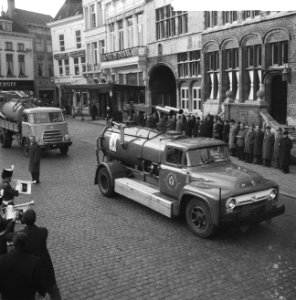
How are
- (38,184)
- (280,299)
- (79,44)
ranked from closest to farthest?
(280,299), (38,184), (79,44)

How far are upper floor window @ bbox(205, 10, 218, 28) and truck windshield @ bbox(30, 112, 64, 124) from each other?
10.3m

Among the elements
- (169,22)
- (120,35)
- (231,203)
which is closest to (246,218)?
(231,203)

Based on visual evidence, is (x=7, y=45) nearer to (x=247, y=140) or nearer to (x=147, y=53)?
(x=147, y=53)

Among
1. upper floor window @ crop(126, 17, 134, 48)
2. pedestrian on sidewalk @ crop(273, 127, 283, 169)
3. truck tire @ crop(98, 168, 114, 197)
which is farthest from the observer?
upper floor window @ crop(126, 17, 134, 48)

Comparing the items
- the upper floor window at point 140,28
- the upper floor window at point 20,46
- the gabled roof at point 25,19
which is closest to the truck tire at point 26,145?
the upper floor window at point 140,28

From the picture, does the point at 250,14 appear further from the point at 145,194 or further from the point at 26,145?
the point at 145,194

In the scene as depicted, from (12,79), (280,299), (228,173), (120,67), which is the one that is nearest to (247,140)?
(228,173)

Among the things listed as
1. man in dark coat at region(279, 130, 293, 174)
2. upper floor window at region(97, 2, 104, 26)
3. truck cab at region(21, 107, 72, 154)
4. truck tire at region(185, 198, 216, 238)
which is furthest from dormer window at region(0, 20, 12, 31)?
truck tire at region(185, 198, 216, 238)

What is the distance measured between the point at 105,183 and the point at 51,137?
8.35 m

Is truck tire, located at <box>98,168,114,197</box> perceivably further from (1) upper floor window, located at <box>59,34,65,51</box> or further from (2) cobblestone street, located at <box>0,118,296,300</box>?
(1) upper floor window, located at <box>59,34,65,51</box>

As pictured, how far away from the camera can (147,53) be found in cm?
3066

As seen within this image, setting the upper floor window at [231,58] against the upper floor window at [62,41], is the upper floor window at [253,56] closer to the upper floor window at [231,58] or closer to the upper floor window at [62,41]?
the upper floor window at [231,58]

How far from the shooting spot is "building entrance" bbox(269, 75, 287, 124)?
811 inches

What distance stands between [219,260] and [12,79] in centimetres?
4908
